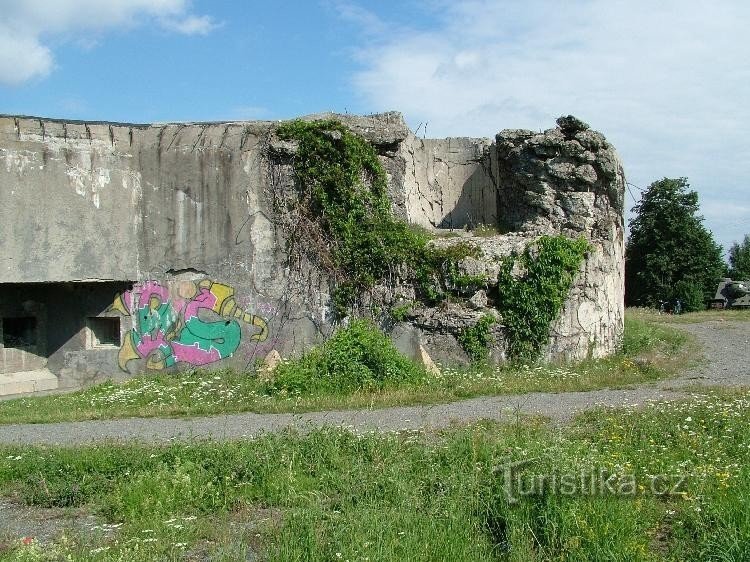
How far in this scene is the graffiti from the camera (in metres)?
13.8

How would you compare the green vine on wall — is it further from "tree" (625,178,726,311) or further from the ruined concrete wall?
"tree" (625,178,726,311)

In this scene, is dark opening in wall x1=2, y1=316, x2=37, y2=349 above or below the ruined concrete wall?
below

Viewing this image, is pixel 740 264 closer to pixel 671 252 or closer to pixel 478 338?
pixel 671 252

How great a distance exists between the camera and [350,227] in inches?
541

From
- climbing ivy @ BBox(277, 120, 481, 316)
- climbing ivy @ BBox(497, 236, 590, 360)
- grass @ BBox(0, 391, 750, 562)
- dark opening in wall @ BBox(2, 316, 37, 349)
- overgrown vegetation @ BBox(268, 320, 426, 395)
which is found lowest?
grass @ BBox(0, 391, 750, 562)

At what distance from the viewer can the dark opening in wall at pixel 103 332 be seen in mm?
14523

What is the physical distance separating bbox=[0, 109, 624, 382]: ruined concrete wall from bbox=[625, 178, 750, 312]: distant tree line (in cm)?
2842

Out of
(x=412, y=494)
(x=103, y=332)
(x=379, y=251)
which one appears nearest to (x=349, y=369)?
(x=379, y=251)

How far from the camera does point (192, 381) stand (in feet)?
42.7

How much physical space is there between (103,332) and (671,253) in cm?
3456

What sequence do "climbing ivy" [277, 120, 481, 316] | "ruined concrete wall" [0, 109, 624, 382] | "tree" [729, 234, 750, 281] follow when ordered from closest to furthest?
"ruined concrete wall" [0, 109, 624, 382]
"climbing ivy" [277, 120, 481, 316]
"tree" [729, 234, 750, 281]

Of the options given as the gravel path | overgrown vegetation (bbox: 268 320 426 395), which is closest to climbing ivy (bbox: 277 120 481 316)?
overgrown vegetation (bbox: 268 320 426 395)

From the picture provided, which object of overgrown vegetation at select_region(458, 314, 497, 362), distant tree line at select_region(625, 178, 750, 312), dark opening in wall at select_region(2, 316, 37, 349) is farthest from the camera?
distant tree line at select_region(625, 178, 750, 312)

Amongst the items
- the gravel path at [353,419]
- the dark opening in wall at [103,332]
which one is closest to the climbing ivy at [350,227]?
the gravel path at [353,419]
